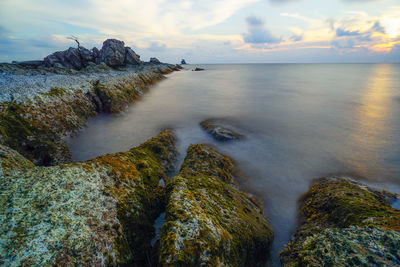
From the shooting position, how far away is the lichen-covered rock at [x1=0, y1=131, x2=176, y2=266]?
309cm

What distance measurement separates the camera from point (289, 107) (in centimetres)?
2566

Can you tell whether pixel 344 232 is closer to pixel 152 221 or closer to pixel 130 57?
pixel 152 221

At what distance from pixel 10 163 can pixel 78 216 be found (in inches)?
122

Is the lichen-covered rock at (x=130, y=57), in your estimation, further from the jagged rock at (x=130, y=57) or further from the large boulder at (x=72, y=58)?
the large boulder at (x=72, y=58)

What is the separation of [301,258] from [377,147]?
14.7 meters

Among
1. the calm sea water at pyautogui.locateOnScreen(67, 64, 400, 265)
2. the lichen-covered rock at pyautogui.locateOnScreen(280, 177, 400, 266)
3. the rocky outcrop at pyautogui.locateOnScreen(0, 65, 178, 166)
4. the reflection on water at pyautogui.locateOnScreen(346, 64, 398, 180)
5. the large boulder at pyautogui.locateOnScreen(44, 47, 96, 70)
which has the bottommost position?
the reflection on water at pyautogui.locateOnScreen(346, 64, 398, 180)

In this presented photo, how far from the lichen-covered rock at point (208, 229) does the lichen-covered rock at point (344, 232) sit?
1126 mm

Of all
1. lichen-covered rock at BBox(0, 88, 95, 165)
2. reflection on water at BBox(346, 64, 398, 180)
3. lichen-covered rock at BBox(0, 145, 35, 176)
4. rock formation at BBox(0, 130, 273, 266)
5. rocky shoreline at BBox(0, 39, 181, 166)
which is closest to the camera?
rock formation at BBox(0, 130, 273, 266)

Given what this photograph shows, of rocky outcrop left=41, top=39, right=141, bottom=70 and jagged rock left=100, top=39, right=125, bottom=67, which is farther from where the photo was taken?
jagged rock left=100, top=39, right=125, bottom=67

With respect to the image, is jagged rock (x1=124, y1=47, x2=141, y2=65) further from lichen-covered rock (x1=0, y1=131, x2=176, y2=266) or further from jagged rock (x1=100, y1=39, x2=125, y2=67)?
lichen-covered rock (x1=0, y1=131, x2=176, y2=266)

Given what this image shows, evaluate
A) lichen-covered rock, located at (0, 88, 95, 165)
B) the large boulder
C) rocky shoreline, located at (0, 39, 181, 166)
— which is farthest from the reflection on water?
the large boulder

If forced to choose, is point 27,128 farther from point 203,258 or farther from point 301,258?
point 301,258

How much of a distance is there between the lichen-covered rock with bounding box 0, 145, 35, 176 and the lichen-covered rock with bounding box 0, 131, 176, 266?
638 mm

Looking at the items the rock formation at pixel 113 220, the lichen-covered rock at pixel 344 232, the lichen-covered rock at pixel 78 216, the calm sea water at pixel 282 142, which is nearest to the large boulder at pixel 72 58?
the calm sea water at pixel 282 142
